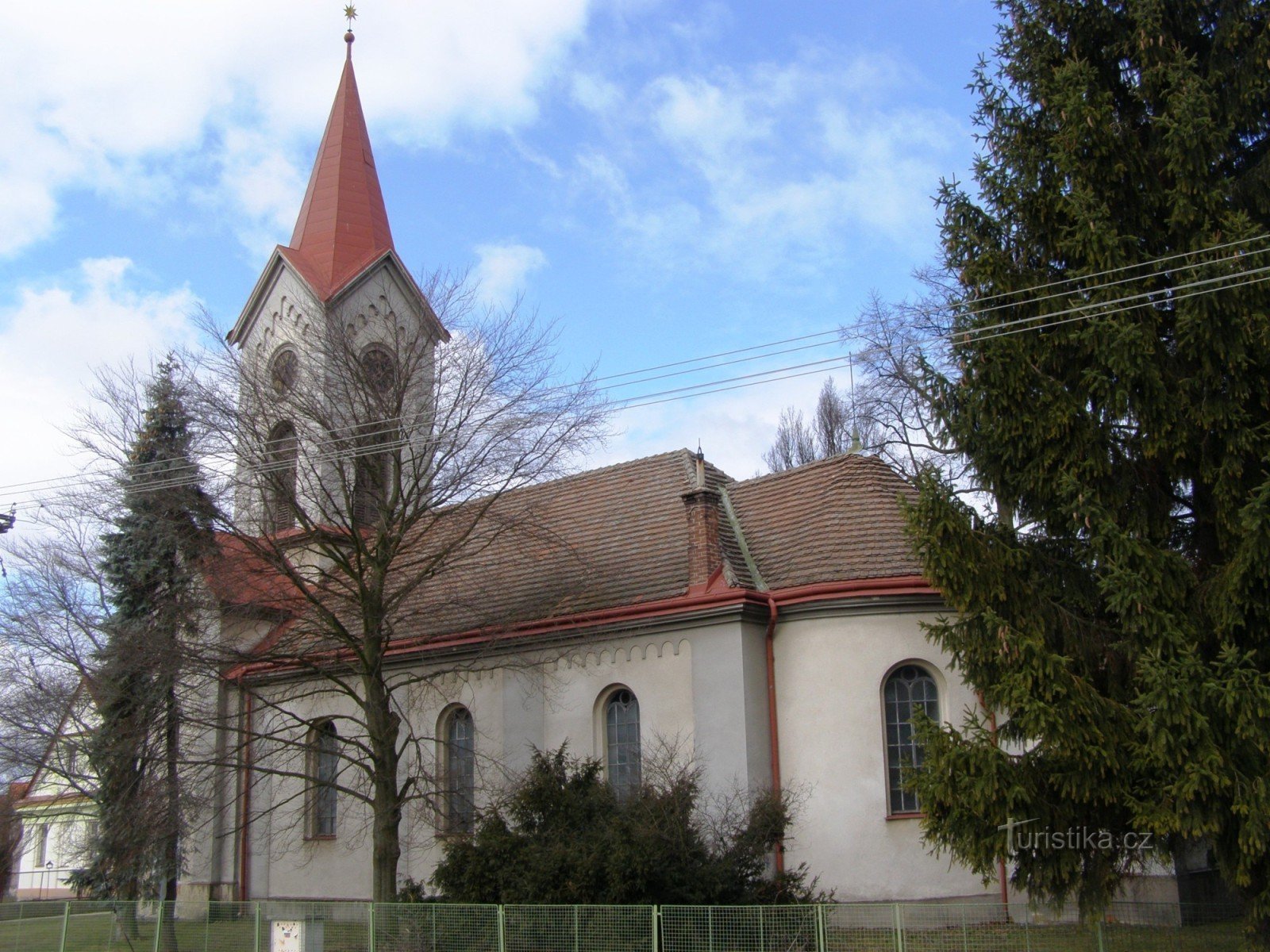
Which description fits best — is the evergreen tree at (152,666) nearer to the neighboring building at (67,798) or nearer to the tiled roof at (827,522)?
the neighboring building at (67,798)

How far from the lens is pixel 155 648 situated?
1908cm

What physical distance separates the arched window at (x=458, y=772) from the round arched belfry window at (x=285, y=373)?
666 cm

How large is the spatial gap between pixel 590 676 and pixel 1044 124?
11.8 m

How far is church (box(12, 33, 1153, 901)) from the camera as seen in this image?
61.7ft

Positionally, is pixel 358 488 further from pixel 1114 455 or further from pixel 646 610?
pixel 1114 455

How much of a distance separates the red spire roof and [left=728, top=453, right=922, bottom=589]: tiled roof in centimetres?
1249

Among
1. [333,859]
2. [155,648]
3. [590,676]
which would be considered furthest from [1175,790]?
[333,859]

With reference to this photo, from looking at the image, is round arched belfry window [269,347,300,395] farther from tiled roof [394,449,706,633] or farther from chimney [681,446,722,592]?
chimney [681,446,722,592]

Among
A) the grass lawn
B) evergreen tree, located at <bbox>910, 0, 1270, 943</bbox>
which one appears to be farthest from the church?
evergreen tree, located at <bbox>910, 0, 1270, 943</bbox>

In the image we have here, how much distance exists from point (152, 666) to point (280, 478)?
141 inches

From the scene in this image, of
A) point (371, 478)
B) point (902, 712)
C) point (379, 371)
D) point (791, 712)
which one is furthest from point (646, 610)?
point (379, 371)

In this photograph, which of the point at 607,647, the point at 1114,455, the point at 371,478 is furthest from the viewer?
the point at 607,647

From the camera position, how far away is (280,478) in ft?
64.7

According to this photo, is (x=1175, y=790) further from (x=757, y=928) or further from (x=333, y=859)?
(x=333, y=859)
